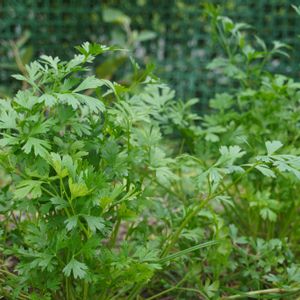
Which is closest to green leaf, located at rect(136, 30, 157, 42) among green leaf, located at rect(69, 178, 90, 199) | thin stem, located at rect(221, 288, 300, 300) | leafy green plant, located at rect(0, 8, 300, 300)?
leafy green plant, located at rect(0, 8, 300, 300)

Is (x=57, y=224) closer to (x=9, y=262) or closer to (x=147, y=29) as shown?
(x=9, y=262)

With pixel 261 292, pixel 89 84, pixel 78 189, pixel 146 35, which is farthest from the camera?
pixel 146 35

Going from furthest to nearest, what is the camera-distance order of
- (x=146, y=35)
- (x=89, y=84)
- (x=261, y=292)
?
(x=146, y=35), (x=261, y=292), (x=89, y=84)

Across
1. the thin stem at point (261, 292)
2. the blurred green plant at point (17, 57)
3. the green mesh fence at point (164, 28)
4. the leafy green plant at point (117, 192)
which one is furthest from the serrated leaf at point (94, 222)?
the blurred green plant at point (17, 57)

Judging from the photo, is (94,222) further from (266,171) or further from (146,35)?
(146,35)

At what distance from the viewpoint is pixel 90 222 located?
131 centimetres

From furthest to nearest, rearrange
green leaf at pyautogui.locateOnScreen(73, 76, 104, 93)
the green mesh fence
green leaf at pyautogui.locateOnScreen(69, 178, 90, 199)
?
the green mesh fence
green leaf at pyautogui.locateOnScreen(73, 76, 104, 93)
green leaf at pyautogui.locateOnScreen(69, 178, 90, 199)

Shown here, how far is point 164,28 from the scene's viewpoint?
3504 mm

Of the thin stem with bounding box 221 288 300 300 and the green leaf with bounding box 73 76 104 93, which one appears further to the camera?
the thin stem with bounding box 221 288 300 300

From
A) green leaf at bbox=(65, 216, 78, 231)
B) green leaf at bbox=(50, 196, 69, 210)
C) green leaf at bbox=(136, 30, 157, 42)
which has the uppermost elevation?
green leaf at bbox=(50, 196, 69, 210)

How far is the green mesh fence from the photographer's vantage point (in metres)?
3.33

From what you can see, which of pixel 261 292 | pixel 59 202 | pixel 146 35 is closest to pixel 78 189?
pixel 59 202

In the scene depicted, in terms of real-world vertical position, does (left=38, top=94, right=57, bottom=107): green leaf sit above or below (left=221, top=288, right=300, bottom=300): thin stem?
above

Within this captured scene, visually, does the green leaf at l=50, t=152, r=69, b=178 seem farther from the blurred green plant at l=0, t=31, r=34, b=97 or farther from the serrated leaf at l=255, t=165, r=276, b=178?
the blurred green plant at l=0, t=31, r=34, b=97
